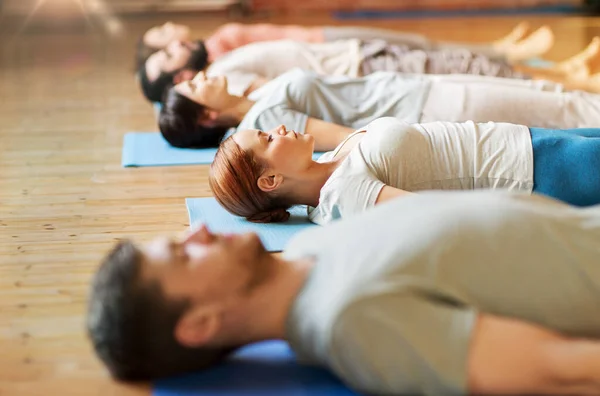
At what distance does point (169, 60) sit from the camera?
3.64 m

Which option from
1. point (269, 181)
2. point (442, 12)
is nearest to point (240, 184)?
point (269, 181)

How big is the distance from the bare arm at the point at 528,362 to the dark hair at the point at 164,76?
2597mm

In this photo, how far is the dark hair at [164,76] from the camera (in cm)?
365

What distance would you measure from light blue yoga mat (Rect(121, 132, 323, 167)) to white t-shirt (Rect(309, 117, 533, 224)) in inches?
31.8

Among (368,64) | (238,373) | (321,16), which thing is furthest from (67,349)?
(321,16)

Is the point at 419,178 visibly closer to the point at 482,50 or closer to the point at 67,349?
the point at 67,349

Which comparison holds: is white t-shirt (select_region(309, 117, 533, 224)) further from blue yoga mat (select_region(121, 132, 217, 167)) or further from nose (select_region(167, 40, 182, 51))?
nose (select_region(167, 40, 182, 51))

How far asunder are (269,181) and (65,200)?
2.94ft

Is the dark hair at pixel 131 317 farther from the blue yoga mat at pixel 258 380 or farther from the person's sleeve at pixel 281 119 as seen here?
the person's sleeve at pixel 281 119

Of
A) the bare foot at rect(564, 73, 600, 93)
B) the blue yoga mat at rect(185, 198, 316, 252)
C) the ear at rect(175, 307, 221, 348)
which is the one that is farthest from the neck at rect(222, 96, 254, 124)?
A: the ear at rect(175, 307, 221, 348)

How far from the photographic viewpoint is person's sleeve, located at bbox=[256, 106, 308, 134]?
2768 millimetres

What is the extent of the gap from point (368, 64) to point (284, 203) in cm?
143

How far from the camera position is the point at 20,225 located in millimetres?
2473

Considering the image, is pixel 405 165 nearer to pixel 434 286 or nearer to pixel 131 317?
pixel 434 286
